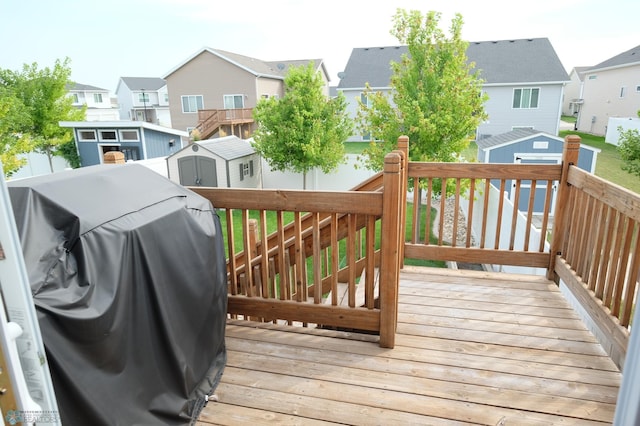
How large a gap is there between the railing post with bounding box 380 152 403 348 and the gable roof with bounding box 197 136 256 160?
11918 millimetres

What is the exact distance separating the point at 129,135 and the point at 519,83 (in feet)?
60.2

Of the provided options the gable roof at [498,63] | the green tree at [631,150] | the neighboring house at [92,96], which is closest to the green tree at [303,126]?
the gable roof at [498,63]

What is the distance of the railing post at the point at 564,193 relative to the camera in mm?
3205

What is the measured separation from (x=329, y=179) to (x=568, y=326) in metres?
13.1

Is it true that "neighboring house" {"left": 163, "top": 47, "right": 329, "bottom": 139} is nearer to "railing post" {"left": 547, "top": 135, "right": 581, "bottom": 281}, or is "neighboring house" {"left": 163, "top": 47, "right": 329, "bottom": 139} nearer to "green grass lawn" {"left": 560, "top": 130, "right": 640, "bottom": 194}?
"green grass lawn" {"left": 560, "top": 130, "right": 640, "bottom": 194}

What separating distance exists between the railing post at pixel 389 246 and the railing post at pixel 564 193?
67.5 inches

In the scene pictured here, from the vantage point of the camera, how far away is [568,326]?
8.89 ft

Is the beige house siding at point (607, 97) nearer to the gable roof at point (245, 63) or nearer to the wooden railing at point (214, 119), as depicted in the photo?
the gable roof at point (245, 63)

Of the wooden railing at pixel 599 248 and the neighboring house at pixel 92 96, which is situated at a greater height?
the neighboring house at pixel 92 96

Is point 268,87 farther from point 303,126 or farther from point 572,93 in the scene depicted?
point 572,93

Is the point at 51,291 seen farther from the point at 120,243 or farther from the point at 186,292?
the point at 186,292

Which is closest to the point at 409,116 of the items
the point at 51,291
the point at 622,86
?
the point at 51,291

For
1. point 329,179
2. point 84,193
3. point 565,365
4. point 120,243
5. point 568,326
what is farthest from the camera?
point 329,179

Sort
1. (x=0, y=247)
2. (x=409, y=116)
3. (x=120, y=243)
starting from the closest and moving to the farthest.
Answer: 1. (x=0, y=247)
2. (x=120, y=243)
3. (x=409, y=116)
